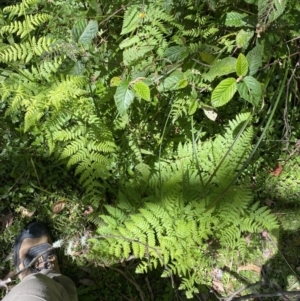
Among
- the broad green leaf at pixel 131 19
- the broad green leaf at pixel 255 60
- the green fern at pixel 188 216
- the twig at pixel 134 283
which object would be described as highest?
the broad green leaf at pixel 131 19

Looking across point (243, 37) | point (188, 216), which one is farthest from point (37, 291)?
point (243, 37)

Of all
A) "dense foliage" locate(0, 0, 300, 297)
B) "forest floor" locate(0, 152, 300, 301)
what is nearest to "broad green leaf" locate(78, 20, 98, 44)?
"dense foliage" locate(0, 0, 300, 297)

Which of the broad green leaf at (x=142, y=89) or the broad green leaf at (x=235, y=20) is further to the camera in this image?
the broad green leaf at (x=235, y=20)

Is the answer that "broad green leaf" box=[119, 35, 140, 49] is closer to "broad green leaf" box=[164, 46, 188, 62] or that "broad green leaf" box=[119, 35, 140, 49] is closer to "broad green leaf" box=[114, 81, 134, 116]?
"broad green leaf" box=[164, 46, 188, 62]

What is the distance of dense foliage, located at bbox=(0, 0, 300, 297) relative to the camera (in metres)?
2.46

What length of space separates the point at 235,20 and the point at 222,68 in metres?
0.33

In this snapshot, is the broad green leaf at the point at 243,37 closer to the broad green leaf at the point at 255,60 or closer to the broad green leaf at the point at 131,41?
the broad green leaf at the point at 255,60

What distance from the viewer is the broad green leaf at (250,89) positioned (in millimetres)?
2111

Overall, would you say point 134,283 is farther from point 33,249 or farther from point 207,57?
point 207,57

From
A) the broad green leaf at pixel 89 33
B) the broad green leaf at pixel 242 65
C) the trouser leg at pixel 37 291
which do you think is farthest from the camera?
the broad green leaf at pixel 89 33

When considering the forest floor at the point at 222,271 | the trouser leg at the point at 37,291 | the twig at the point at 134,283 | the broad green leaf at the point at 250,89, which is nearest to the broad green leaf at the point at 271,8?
the broad green leaf at the point at 250,89

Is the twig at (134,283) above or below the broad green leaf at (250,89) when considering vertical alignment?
below

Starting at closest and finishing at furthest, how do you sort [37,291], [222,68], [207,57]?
[37,291] → [222,68] → [207,57]

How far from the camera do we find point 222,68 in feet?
7.59
